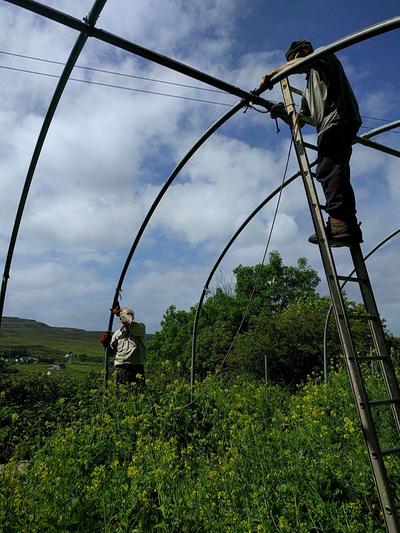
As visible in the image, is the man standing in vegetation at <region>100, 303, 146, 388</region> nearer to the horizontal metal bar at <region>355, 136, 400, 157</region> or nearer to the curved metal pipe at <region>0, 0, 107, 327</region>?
→ the curved metal pipe at <region>0, 0, 107, 327</region>

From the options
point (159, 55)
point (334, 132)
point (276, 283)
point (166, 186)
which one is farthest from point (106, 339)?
point (276, 283)

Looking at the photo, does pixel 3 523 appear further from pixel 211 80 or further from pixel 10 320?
pixel 10 320

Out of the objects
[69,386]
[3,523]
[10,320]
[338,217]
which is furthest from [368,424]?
[10,320]

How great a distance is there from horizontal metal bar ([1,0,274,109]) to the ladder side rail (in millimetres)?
1714

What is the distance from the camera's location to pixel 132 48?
3.00 metres

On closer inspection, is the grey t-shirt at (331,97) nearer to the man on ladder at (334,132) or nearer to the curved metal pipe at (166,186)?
the man on ladder at (334,132)

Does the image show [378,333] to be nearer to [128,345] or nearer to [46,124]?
[46,124]

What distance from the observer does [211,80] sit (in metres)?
3.37

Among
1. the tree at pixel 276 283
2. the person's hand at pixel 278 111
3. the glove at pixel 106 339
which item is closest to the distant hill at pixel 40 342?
the glove at pixel 106 339

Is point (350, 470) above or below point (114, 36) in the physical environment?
below

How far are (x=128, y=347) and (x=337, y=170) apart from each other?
4.82m

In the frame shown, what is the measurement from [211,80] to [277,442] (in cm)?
345

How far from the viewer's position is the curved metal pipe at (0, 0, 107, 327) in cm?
276

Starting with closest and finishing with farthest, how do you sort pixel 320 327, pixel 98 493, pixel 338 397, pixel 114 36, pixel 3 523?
1. pixel 3 523
2. pixel 114 36
3. pixel 98 493
4. pixel 338 397
5. pixel 320 327
